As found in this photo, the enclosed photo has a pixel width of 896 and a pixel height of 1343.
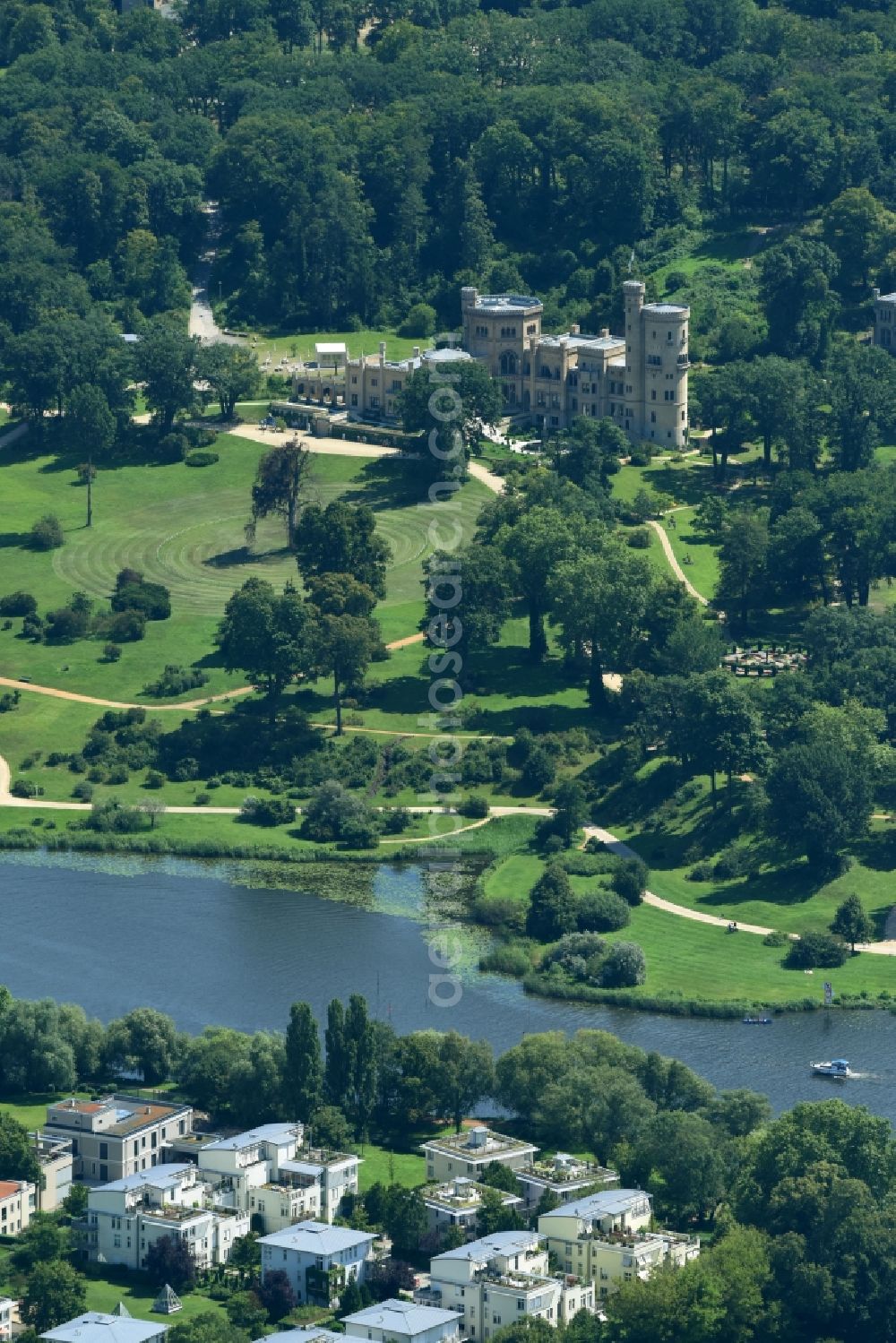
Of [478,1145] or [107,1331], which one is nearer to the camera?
[107,1331]

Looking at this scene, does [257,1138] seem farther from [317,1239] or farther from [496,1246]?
[496,1246]

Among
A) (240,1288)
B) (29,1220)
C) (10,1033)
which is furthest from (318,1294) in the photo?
(10,1033)

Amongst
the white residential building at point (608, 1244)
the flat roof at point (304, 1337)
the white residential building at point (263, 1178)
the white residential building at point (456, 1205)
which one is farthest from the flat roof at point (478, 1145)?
the flat roof at point (304, 1337)

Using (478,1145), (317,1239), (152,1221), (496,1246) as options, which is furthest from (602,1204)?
(152,1221)

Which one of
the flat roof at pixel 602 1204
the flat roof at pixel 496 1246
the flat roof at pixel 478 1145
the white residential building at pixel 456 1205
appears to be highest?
the flat roof at pixel 602 1204

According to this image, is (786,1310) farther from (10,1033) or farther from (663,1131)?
(10,1033)

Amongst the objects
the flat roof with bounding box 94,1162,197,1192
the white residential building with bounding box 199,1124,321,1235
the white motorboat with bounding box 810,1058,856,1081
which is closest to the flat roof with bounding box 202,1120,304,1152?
the white residential building with bounding box 199,1124,321,1235

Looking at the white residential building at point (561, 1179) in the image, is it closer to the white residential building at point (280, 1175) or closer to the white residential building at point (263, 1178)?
the white residential building at point (280, 1175)
